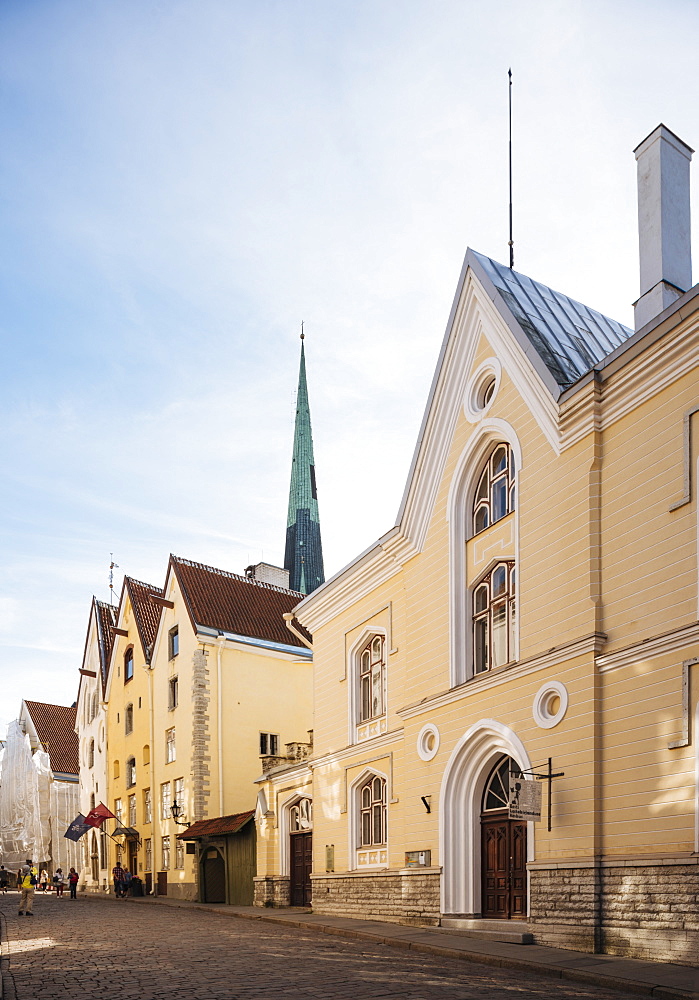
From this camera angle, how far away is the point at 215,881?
33.7 m

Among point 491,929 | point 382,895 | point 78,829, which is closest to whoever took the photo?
point 491,929

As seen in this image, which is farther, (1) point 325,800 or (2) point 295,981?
(1) point 325,800

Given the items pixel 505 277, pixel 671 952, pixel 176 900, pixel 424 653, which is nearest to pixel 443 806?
pixel 424 653

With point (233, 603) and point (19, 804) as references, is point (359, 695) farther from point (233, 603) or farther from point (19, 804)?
point (19, 804)

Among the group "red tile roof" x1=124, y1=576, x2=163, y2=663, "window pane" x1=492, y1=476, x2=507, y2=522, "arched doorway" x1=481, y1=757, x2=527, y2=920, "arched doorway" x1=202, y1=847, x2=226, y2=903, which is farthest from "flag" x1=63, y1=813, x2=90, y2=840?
"window pane" x1=492, y1=476, x2=507, y2=522

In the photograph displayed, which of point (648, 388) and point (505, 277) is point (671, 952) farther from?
point (505, 277)

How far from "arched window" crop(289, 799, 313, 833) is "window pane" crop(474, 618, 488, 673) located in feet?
33.8

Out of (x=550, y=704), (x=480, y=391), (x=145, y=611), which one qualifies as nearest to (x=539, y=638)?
(x=550, y=704)

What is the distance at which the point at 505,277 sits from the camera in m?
20.6

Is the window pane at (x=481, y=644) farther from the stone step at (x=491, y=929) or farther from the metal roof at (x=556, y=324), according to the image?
the metal roof at (x=556, y=324)

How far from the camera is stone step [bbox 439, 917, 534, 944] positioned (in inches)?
625

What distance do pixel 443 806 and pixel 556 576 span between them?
5.61 meters

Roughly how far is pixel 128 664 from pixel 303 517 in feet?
127

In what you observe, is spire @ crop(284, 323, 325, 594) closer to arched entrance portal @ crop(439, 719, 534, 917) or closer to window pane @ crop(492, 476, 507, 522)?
arched entrance portal @ crop(439, 719, 534, 917)
